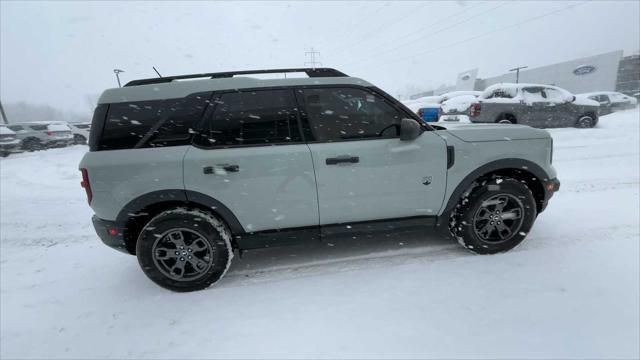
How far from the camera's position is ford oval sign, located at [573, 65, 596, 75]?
83.8ft

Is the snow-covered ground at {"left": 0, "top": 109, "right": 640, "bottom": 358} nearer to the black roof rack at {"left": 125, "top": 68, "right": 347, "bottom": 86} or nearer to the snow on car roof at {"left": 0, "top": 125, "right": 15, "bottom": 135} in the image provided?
the black roof rack at {"left": 125, "top": 68, "right": 347, "bottom": 86}

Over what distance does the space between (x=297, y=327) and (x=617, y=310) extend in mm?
2404

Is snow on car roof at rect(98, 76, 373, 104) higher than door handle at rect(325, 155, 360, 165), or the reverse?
snow on car roof at rect(98, 76, 373, 104)

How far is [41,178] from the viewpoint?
24.1ft

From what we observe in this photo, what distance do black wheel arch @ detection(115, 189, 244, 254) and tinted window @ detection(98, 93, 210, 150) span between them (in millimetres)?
456

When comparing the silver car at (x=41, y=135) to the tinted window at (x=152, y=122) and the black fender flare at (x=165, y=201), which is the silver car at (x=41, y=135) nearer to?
the tinted window at (x=152, y=122)

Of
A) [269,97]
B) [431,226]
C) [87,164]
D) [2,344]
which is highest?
[269,97]

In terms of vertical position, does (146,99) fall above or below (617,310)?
above

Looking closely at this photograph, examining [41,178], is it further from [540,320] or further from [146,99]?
[540,320]

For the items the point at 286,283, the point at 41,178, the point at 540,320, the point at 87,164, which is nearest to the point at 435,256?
the point at 540,320

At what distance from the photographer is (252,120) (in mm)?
2654

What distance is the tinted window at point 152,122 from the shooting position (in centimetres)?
255

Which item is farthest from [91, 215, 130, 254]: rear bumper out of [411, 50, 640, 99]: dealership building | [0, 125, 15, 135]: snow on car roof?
[411, 50, 640, 99]: dealership building

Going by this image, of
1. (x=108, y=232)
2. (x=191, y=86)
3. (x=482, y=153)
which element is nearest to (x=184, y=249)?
(x=108, y=232)
